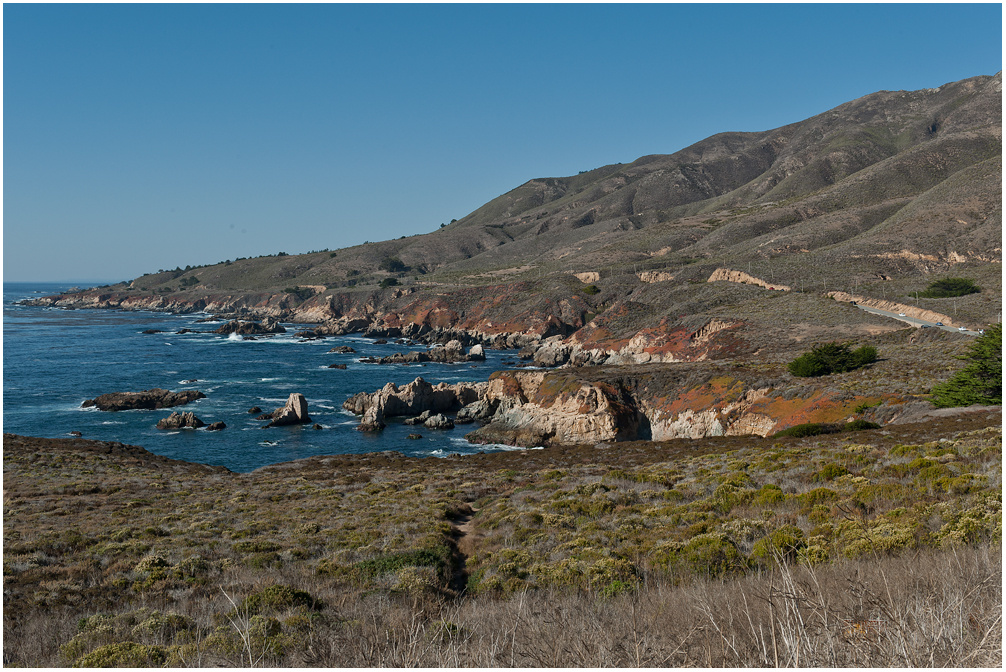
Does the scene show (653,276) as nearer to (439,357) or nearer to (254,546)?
(439,357)

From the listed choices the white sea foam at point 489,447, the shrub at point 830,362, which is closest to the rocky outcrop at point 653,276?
the shrub at point 830,362

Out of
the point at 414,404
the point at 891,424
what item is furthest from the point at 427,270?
the point at 891,424

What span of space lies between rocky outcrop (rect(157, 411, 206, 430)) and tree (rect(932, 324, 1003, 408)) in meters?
49.8

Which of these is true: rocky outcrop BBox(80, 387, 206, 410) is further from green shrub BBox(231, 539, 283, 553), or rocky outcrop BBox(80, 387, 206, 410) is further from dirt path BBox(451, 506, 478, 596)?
dirt path BBox(451, 506, 478, 596)

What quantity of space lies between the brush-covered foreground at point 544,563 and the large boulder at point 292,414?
19.8 metres

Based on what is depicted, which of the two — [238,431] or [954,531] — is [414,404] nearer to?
[238,431]

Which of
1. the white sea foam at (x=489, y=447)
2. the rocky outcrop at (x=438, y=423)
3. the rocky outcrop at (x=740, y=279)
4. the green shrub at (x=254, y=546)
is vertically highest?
the rocky outcrop at (x=740, y=279)

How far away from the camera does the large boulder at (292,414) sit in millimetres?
47281

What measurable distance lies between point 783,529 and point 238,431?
43.2 m

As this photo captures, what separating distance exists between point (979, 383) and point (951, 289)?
39503 millimetres

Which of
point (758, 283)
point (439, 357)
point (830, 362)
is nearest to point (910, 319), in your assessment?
point (830, 362)

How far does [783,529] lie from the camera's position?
1277 cm

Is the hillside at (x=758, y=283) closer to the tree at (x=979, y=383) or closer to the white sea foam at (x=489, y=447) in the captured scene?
the tree at (x=979, y=383)

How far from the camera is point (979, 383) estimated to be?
26.6 m
